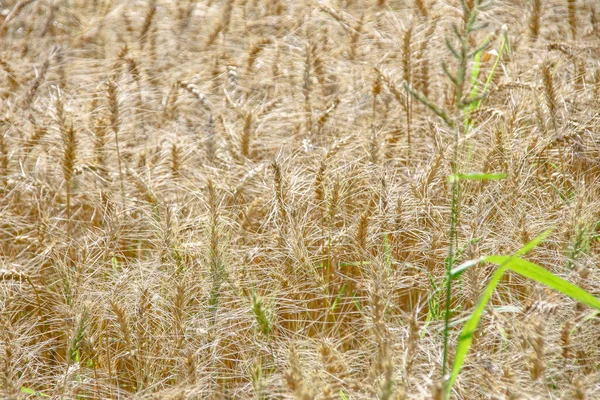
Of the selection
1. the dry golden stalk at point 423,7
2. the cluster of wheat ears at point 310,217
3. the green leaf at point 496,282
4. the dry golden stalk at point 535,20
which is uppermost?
the dry golden stalk at point 423,7

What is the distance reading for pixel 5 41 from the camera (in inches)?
126

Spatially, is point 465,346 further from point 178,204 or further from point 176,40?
point 176,40

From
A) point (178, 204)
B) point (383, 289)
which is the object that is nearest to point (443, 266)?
point (383, 289)

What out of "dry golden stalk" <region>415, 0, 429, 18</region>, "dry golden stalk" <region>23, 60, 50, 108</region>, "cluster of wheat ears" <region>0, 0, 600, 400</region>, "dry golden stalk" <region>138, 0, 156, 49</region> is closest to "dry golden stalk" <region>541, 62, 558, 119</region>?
"cluster of wheat ears" <region>0, 0, 600, 400</region>

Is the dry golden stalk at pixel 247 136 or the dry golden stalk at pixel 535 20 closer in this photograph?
the dry golden stalk at pixel 247 136

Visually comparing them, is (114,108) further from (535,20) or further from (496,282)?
(535,20)

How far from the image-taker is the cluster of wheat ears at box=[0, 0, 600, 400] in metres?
1.28

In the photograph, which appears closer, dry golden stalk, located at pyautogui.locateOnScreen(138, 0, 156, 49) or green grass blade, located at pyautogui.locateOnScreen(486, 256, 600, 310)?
green grass blade, located at pyautogui.locateOnScreen(486, 256, 600, 310)

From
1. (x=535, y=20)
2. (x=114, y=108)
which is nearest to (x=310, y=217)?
(x=114, y=108)

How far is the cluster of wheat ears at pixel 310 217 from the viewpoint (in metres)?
1.28

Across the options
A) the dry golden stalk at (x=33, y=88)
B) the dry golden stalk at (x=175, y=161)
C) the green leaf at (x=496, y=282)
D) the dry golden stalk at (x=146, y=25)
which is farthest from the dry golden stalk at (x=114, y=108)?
the green leaf at (x=496, y=282)

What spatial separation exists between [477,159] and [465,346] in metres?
1.04

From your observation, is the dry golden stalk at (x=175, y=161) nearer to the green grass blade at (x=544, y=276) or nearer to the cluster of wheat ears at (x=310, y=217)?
the cluster of wheat ears at (x=310, y=217)

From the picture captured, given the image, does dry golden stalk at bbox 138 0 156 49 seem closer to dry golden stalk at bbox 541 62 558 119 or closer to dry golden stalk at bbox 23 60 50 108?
dry golden stalk at bbox 23 60 50 108
